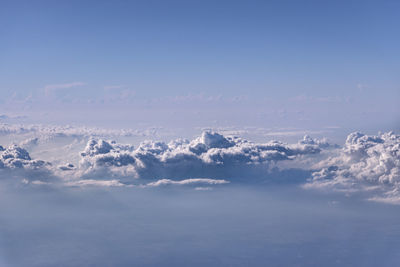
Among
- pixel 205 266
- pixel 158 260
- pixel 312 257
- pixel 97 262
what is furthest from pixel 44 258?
pixel 312 257

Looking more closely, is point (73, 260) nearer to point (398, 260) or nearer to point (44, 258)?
point (44, 258)

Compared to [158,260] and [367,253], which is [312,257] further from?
[158,260]

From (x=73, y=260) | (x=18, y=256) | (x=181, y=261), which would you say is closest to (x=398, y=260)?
(x=181, y=261)

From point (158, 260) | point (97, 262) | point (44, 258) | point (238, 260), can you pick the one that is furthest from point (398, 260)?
point (44, 258)

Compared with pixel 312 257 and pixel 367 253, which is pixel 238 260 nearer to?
pixel 312 257

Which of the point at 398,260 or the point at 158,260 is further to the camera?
the point at 158,260

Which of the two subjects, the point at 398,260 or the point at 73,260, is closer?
the point at 398,260

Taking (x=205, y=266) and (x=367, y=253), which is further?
(x=367, y=253)
